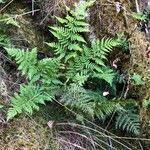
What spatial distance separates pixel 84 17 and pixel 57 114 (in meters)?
1.13

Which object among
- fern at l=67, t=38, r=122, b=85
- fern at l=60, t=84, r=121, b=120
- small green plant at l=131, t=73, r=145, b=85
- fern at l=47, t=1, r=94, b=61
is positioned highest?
fern at l=47, t=1, r=94, b=61

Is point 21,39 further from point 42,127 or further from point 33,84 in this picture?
point 42,127

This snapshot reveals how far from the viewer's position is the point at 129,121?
371 cm

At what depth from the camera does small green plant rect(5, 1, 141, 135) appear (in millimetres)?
3537

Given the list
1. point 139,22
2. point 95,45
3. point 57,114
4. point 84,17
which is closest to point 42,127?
point 57,114

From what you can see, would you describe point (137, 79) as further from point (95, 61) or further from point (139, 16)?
point (139, 16)

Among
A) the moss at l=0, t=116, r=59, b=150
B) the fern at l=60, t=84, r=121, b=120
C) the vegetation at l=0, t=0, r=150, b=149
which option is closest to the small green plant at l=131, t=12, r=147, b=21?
Answer: the vegetation at l=0, t=0, r=150, b=149

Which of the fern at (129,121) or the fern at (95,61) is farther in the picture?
the fern at (95,61)

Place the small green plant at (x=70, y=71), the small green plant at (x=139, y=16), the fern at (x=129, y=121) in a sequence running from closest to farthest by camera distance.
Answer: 1. the small green plant at (x=70, y=71)
2. the fern at (x=129, y=121)
3. the small green plant at (x=139, y=16)

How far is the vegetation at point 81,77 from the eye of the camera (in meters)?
3.58

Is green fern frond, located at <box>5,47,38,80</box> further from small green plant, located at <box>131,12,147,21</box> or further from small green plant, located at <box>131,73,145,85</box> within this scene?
small green plant, located at <box>131,12,147,21</box>

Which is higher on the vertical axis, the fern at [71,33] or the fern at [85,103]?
the fern at [71,33]

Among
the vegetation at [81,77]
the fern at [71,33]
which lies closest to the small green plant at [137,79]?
the vegetation at [81,77]

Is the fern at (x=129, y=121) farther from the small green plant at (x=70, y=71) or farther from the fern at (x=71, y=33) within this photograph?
the fern at (x=71, y=33)
